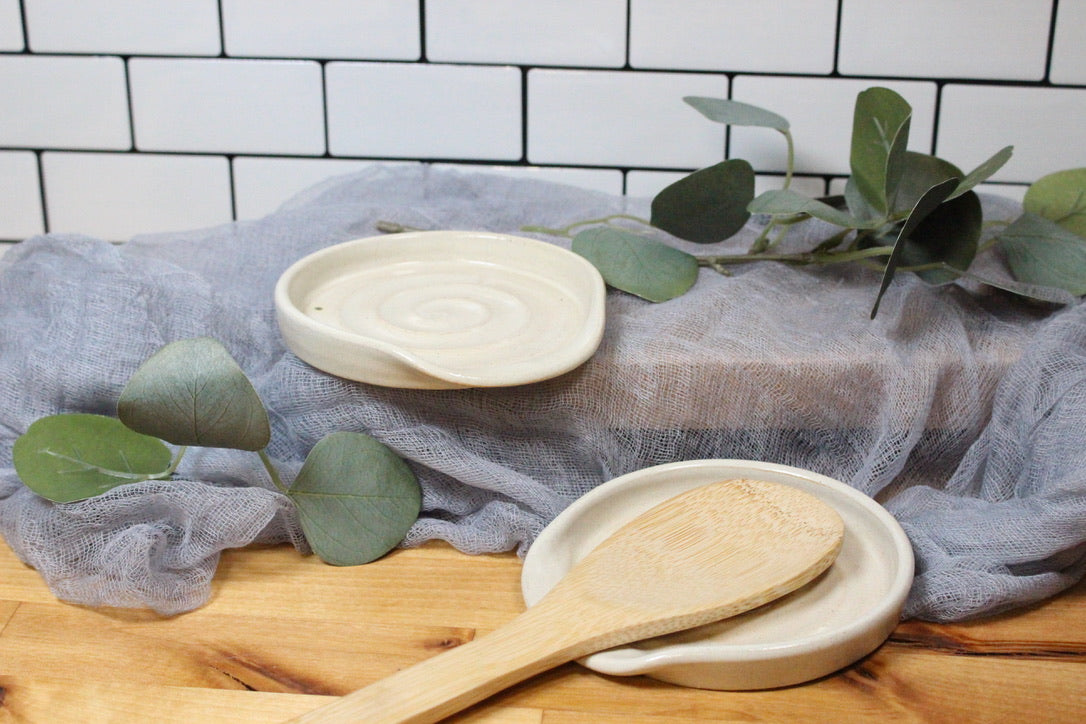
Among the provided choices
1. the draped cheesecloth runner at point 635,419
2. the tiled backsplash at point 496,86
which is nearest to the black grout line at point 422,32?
the tiled backsplash at point 496,86

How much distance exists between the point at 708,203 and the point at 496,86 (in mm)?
195

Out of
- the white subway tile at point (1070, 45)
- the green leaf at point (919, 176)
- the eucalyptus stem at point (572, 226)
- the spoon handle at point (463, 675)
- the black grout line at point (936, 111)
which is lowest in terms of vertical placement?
the spoon handle at point (463, 675)

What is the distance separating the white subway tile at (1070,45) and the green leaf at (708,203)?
0.81 ft

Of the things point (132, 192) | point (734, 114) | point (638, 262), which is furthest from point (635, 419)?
point (132, 192)

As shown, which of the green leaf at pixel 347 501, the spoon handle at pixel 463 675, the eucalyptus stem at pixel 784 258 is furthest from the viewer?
the eucalyptus stem at pixel 784 258

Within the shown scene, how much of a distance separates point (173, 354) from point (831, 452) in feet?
0.99

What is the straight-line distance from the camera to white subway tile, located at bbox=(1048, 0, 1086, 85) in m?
0.60

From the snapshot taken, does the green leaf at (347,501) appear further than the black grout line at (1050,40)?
No

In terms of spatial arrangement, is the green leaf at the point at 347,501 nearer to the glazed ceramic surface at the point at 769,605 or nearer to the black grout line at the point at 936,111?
the glazed ceramic surface at the point at 769,605

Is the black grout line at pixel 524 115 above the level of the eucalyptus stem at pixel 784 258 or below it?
above

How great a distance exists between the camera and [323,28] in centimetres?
63

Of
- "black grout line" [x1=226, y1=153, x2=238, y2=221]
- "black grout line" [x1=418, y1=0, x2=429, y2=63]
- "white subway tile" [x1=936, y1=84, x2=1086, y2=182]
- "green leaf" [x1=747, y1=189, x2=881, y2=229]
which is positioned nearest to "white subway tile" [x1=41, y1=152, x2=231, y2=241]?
"black grout line" [x1=226, y1=153, x2=238, y2=221]

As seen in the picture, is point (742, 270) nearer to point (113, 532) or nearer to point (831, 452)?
point (831, 452)

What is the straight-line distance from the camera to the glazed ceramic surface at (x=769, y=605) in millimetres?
339
